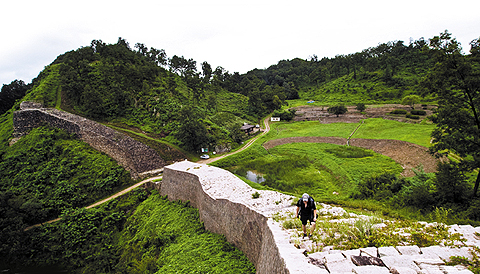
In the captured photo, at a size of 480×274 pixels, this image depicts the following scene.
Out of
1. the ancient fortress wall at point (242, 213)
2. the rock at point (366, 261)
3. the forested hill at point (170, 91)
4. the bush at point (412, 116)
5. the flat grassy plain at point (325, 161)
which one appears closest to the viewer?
the rock at point (366, 261)

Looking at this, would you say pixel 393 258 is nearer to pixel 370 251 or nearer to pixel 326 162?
pixel 370 251

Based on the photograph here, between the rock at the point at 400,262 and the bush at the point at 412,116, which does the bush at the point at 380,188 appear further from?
the bush at the point at 412,116

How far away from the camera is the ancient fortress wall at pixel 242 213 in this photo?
227 inches

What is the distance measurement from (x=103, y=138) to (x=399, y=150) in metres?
37.4

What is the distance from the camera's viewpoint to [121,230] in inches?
734

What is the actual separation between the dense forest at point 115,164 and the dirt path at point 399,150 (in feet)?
5.71

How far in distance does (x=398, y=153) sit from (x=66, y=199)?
3759cm

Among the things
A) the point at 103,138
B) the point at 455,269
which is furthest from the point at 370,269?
the point at 103,138

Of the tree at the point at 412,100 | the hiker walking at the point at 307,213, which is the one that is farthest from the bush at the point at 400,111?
the hiker walking at the point at 307,213

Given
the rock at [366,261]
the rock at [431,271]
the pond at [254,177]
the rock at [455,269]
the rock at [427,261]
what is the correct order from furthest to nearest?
the pond at [254,177] → the rock at [366,261] → the rock at [427,261] → the rock at [431,271] → the rock at [455,269]

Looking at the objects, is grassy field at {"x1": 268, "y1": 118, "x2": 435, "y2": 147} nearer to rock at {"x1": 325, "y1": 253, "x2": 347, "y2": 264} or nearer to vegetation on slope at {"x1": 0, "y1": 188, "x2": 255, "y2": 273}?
rock at {"x1": 325, "y1": 253, "x2": 347, "y2": 264}

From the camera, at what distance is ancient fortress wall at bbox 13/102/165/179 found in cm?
2466

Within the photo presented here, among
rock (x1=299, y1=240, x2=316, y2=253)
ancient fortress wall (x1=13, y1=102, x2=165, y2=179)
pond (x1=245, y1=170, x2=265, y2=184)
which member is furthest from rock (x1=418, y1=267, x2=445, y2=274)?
ancient fortress wall (x1=13, y1=102, x2=165, y2=179)

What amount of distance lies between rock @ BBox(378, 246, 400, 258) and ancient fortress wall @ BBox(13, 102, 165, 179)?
24.4 m
